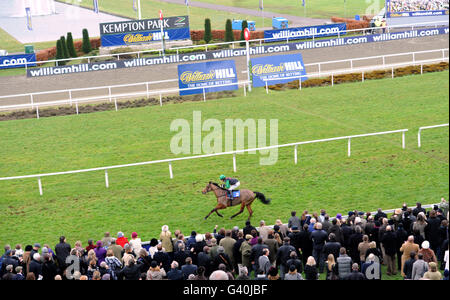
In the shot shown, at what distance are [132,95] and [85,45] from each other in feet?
40.0

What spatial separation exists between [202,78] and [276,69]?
9.76ft

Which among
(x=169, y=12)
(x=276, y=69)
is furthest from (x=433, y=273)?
(x=169, y=12)

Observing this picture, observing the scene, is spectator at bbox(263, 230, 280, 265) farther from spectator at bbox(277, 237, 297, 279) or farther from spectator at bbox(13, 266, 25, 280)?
spectator at bbox(13, 266, 25, 280)

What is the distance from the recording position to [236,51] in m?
33.3

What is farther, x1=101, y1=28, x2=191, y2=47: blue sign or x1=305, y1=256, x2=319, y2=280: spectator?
x1=101, y1=28, x2=191, y2=47: blue sign

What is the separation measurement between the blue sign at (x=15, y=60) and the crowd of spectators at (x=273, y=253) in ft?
77.3

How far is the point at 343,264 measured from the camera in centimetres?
1056

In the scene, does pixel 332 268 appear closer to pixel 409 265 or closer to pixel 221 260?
pixel 409 265

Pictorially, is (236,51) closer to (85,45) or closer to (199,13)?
(85,45)

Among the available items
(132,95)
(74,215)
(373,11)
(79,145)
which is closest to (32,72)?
(132,95)

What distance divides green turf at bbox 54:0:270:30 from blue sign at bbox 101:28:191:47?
333 inches

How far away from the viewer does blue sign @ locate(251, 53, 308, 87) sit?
26891 millimetres

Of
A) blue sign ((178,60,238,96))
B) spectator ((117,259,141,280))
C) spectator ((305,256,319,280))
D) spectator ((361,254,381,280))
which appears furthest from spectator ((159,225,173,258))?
blue sign ((178,60,238,96))

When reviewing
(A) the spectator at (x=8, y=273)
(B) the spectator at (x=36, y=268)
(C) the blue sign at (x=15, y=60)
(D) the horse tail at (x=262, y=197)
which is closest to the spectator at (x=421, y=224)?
(D) the horse tail at (x=262, y=197)
